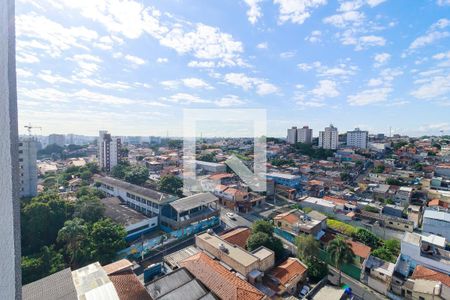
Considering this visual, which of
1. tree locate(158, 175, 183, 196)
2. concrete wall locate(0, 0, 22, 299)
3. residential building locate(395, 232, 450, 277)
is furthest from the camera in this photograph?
tree locate(158, 175, 183, 196)

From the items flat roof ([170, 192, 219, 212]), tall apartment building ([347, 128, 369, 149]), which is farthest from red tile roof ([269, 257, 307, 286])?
tall apartment building ([347, 128, 369, 149])

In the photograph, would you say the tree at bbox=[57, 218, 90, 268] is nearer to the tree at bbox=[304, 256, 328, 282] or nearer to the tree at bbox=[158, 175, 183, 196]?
the tree at bbox=[158, 175, 183, 196]

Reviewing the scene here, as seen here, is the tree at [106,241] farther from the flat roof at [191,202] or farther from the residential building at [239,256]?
the flat roof at [191,202]

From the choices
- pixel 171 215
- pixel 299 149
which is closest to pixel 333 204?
pixel 171 215

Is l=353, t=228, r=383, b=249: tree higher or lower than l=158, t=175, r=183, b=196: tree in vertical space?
lower

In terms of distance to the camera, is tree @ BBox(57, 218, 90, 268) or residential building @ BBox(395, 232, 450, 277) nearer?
tree @ BBox(57, 218, 90, 268)

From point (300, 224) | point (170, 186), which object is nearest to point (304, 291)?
point (300, 224)

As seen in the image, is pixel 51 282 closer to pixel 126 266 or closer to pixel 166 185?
pixel 126 266
